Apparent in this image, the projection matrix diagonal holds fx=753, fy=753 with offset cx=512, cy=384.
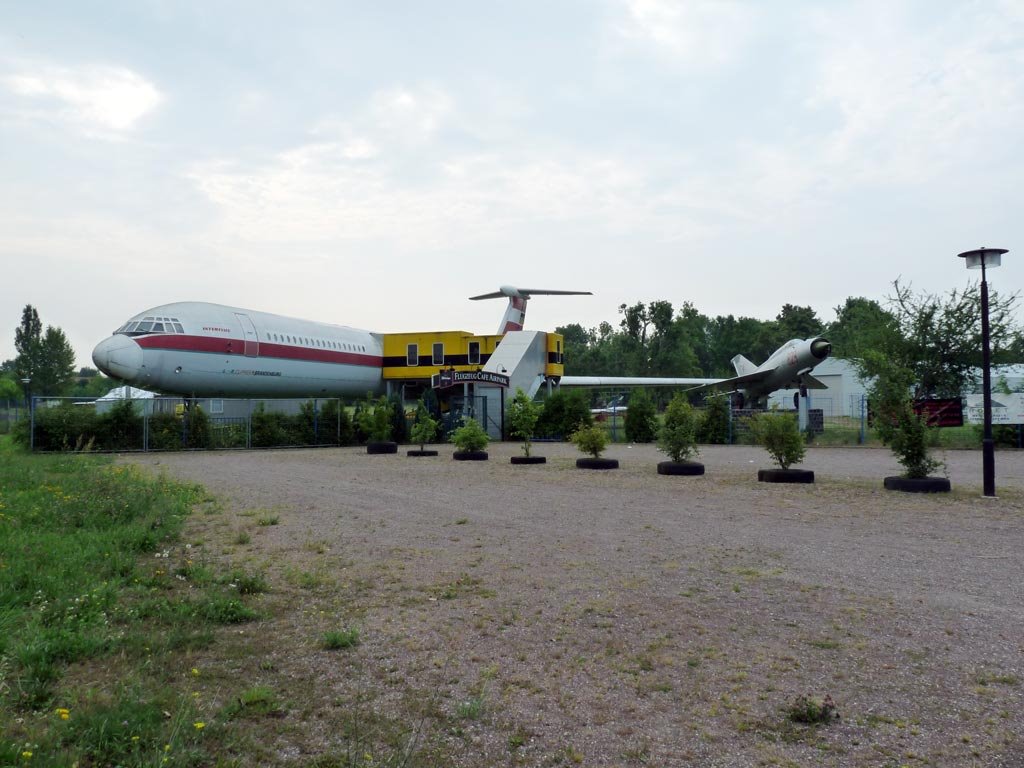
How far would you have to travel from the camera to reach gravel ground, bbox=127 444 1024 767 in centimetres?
352

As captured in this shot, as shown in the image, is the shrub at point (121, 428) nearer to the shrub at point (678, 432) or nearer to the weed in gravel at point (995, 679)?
the shrub at point (678, 432)

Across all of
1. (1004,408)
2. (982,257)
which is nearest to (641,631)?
(982,257)

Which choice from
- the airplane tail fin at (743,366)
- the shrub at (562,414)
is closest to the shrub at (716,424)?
the shrub at (562,414)

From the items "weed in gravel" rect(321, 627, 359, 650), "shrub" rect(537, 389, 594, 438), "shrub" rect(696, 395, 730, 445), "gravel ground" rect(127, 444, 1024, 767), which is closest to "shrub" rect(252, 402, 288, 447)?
"shrub" rect(537, 389, 594, 438)

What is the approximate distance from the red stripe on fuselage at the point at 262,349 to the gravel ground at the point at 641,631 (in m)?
16.0

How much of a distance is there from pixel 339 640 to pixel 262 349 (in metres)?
25.3

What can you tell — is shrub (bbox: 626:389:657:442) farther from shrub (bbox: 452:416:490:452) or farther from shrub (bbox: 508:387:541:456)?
shrub (bbox: 452:416:490:452)

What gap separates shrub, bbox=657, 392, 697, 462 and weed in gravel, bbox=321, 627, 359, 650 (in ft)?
43.2

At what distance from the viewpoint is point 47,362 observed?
8219 cm

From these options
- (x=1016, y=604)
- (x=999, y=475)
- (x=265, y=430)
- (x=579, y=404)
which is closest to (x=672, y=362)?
(x=579, y=404)

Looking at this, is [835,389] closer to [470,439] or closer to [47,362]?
[470,439]

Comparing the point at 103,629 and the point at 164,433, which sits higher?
the point at 164,433

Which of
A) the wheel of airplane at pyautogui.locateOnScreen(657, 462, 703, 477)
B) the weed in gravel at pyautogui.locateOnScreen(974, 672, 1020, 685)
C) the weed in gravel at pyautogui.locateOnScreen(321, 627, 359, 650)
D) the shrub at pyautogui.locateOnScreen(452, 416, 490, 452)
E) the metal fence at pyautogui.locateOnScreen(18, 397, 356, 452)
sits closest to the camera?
the weed in gravel at pyautogui.locateOnScreen(974, 672, 1020, 685)

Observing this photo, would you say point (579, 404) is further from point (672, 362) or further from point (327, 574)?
point (672, 362)
